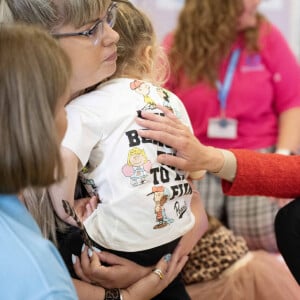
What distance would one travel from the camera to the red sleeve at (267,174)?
1641mm

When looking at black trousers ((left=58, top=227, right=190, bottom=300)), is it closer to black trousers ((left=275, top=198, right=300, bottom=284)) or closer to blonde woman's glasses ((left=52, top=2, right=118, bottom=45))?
black trousers ((left=275, top=198, right=300, bottom=284))

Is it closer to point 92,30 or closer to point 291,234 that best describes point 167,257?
point 291,234

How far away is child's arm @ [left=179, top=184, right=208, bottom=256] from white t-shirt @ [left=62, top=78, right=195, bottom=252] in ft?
0.48

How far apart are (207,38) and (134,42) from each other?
132 centimetres

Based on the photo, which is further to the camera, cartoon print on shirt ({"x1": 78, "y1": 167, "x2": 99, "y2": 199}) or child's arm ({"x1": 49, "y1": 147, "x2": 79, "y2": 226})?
cartoon print on shirt ({"x1": 78, "y1": 167, "x2": 99, "y2": 199})

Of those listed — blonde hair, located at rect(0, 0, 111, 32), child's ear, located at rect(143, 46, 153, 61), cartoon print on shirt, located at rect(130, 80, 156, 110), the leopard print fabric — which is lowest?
the leopard print fabric

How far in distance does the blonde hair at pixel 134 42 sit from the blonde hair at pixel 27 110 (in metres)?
0.57

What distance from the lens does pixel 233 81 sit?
2850mm

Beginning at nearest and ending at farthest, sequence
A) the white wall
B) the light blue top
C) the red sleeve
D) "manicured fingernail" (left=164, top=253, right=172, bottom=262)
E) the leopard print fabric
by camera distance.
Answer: the light blue top, "manicured fingernail" (left=164, top=253, right=172, bottom=262), the red sleeve, the leopard print fabric, the white wall

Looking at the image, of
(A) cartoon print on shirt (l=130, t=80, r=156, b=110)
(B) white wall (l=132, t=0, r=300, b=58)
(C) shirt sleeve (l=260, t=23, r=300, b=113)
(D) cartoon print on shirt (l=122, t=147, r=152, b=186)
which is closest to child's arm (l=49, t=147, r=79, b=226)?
(D) cartoon print on shirt (l=122, t=147, r=152, b=186)

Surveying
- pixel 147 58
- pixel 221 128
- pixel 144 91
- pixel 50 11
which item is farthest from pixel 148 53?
pixel 221 128

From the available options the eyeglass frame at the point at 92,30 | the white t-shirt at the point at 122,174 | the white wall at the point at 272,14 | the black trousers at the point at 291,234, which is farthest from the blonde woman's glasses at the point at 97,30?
the white wall at the point at 272,14

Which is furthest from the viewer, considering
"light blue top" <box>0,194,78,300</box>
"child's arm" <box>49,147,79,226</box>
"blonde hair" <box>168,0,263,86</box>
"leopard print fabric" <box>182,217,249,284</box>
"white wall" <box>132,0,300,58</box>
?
"white wall" <box>132,0,300,58</box>

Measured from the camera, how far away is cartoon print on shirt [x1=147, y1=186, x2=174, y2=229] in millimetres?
1397
